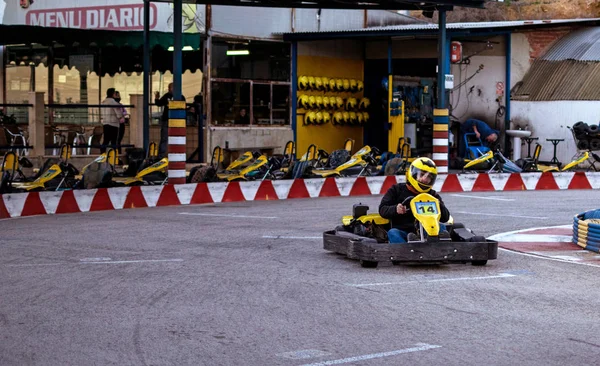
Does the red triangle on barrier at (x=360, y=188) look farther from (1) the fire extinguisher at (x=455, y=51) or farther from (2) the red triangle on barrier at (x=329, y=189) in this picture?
(1) the fire extinguisher at (x=455, y=51)

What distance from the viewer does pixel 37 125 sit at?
23.8 meters

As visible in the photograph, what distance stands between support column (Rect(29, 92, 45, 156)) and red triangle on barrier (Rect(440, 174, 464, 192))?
866 cm

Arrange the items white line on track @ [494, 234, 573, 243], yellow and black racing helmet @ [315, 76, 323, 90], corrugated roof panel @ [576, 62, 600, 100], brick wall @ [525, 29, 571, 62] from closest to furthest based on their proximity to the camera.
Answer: white line on track @ [494, 234, 573, 243] → corrugated roof panel @ [576, 62, 600, 100] → brick wall @ [525, 29, 571, 62] → yellow and black racing helmet @ [315, 76, 323, 90]

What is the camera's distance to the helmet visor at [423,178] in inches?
464

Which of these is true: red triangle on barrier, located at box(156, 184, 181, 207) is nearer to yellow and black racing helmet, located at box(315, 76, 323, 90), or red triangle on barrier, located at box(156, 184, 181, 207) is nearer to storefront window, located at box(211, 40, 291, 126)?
storefront window, located at box(211, 40, 291, 126)

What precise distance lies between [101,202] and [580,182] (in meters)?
10.9

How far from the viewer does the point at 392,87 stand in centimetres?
3105

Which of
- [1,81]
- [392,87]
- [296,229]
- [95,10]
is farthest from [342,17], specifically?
[296,229]

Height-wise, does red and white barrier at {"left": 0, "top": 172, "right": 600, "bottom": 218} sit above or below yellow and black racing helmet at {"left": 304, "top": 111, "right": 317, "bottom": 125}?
below

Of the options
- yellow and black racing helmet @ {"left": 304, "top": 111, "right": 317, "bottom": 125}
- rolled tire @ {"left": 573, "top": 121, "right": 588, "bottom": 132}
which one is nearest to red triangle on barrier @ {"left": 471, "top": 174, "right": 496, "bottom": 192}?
rolled tire @ {"left": 573, "top": 121, "right": 588, "bottom": 132}

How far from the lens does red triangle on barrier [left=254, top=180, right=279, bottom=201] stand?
2062 cm

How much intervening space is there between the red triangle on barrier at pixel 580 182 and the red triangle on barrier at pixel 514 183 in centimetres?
117

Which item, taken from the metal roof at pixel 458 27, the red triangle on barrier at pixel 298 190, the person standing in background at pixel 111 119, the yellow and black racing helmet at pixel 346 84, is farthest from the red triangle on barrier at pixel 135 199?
the yellow and black racing helmet at pixel 346 84

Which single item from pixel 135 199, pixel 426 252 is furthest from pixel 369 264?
pixel 135 199
